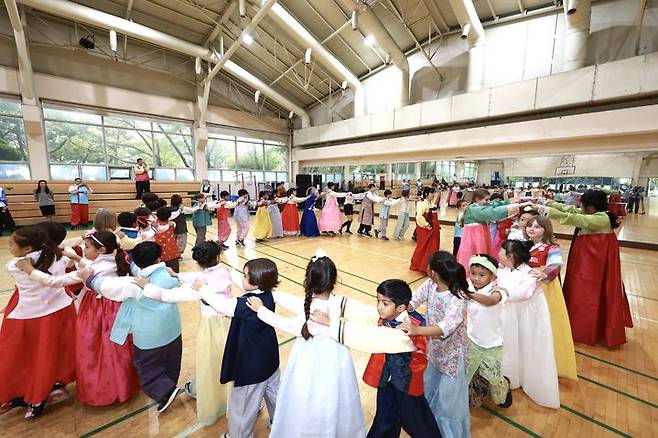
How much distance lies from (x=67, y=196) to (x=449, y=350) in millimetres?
11890

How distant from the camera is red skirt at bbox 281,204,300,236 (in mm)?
7727

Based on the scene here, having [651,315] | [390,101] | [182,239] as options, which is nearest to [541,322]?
[651,315]

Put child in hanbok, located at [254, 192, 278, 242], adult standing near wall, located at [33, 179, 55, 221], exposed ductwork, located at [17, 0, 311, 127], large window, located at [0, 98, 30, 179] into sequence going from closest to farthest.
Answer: child in hanbok, located at [254, 192, 278, 242] < exposed ductwork, located at [17, 0, 311, 127] < adult standing near wall, located at [33, 179, 55, 221] < large window, located at [0, 98, 30, 179]

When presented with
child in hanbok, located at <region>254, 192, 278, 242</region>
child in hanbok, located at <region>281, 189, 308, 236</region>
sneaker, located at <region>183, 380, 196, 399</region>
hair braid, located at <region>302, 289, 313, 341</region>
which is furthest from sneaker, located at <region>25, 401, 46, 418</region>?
child in hanbok, located at <region>281, 189, 308, 236</region>

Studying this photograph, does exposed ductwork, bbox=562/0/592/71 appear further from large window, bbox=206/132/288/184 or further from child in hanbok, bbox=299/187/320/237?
large window, bbox=206/132/288/184

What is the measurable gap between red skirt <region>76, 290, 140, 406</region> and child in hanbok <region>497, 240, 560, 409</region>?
8.36ft

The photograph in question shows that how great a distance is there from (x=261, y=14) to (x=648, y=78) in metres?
8.75

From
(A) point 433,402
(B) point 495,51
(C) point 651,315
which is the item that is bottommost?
(C) point 651,315

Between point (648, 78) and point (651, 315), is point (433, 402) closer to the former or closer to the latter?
point (651, 315)

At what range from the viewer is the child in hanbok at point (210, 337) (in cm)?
164

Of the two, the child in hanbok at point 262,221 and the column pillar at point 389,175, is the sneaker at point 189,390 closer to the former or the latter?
the child in hanbok at point 262,221

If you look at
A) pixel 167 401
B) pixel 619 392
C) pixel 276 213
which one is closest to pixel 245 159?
pixel 276 213

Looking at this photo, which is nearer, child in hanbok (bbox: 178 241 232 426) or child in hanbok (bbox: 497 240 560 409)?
child in hanbok (bbox: 178 241 232 426)

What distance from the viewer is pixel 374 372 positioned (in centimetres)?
133
